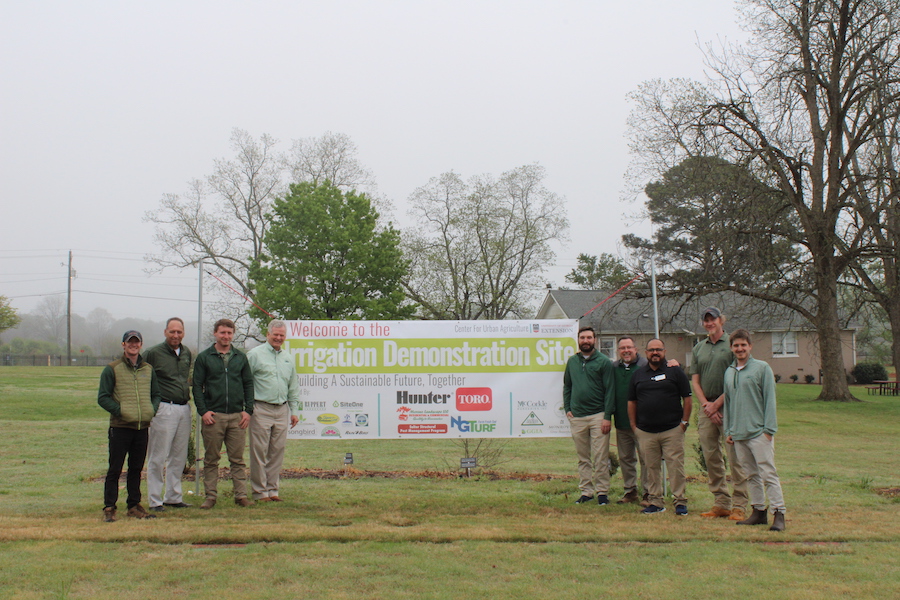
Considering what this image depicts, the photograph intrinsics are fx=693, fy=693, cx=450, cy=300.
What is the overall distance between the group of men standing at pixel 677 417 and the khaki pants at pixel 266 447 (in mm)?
3346

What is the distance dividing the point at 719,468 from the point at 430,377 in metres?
3.57

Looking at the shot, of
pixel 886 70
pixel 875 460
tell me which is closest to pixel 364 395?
pixel 875 460

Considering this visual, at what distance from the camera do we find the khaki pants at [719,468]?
695 centimetres

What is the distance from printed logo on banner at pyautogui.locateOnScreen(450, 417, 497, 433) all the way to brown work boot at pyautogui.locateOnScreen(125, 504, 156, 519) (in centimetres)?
364

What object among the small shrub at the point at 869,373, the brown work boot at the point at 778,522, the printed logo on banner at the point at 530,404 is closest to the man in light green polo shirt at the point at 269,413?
the printed logo on banner at the point at 530,404

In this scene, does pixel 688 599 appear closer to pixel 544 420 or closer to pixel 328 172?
pixel 544 420

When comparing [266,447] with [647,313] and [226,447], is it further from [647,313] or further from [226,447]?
[647,313]

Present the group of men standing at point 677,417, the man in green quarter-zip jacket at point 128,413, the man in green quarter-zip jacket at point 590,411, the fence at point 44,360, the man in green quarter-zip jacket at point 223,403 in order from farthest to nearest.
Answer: the fence at point 44,360
the man in green quarter-zip jacket at point 590,411
the man in green quarter-zip jacket at point 223,403
the man in green quarter-zip jacket at point 128,413
the group of men standing at point 677,417

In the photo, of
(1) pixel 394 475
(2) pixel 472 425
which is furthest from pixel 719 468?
(1) pixel 394 475

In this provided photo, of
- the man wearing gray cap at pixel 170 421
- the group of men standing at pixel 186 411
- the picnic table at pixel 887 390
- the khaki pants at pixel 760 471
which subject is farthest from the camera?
the picnic table at pixel 887 390

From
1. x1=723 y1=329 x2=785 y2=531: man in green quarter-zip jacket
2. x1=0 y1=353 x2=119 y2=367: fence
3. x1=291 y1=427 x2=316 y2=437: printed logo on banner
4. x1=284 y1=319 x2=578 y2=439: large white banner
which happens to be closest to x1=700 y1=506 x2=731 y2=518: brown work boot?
x1=723 y1=329 x2=785 y2=531: man in green quarter-zip jacket

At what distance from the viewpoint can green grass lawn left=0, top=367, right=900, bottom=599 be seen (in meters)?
4.64

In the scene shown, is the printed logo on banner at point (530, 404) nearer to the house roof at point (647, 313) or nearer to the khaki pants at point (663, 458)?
the khaki pants at point (663, 458)

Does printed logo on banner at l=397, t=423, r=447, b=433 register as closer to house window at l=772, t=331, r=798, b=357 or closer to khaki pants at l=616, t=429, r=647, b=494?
khaki pants at l=616, t=429, r=647, b=494
